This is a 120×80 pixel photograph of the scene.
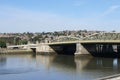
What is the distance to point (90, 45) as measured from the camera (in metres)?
91.8

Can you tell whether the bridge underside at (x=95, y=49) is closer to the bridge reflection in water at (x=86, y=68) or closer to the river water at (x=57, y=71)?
the bridge reflection in water at (x=86, y=68)

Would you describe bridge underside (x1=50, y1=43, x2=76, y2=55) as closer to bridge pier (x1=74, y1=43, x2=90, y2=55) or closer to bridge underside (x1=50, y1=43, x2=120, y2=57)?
bridge underside (x1=50, y1=43, x2=120, y2=57)

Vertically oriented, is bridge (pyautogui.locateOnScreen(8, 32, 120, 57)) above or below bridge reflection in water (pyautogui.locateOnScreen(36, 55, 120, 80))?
above

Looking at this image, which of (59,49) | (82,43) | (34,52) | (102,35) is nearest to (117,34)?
(102,35)

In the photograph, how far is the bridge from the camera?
3361 inches

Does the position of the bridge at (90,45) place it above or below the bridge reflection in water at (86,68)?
above

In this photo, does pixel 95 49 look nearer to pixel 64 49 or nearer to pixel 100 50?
pixel 100 50

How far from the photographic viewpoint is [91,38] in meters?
91.2

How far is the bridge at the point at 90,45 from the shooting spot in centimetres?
8538

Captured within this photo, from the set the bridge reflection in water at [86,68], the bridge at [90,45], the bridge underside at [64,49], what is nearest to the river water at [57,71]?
the bridge reflection in water at [86,68]

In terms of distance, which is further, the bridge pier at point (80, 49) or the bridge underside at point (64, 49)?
the bridge underside at point (64, 49)

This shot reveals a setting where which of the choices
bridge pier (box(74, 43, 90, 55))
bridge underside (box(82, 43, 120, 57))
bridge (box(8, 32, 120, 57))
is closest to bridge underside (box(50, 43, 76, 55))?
bridge (box(8, 32, 120, 57))

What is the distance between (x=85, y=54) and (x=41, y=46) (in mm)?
19457

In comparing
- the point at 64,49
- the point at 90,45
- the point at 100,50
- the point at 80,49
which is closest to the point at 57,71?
the point at 80,49
